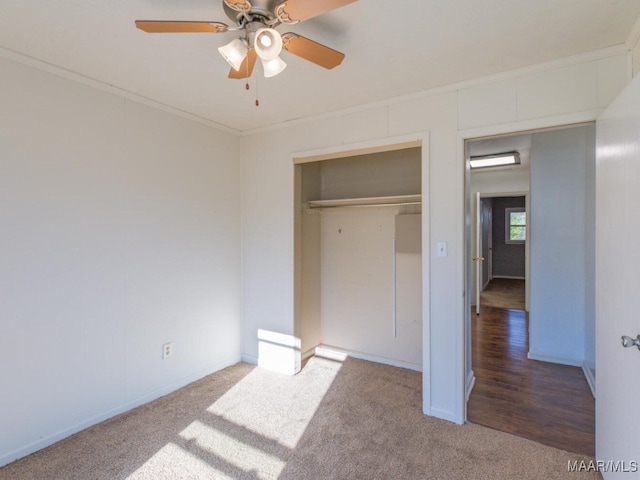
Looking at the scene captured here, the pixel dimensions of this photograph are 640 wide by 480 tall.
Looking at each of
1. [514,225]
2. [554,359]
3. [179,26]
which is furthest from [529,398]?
[514,225]

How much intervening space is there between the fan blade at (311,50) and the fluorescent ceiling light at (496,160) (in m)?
3.70

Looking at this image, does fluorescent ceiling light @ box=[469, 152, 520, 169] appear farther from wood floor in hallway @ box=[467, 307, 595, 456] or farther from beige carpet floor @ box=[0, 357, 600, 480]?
beige carpet floor @ box=[0, 357, 600, 480]

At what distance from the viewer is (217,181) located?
335cm

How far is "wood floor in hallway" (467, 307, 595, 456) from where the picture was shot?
2.36m

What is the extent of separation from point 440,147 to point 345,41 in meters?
1.05

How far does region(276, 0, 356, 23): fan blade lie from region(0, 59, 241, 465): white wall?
1.79 metres

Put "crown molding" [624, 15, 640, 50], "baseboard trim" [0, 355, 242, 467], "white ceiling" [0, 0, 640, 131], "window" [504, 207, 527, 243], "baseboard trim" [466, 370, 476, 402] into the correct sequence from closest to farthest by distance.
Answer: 1. "white ceiling" [0, 0, 640, 131]
2. "crown molding" [624, 15, 640, 50]
3. "baseboard trim" [0, 355, 242, 467]
4. "baseboard trim" [466, 370, 476, 402]
5. "window" [504, 207, 527, 243]

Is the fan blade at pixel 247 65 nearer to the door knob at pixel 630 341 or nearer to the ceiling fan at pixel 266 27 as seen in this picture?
the ceiling fan at pixel 266 27

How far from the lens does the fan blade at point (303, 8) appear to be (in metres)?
1.27

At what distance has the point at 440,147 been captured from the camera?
8.30 ft

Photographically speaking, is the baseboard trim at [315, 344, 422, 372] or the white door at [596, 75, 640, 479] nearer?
the white door at [596, 75, 640, 479]

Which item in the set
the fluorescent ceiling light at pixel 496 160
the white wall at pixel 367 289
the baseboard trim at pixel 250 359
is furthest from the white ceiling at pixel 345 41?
the fluorescent ceiling light at pixel 496 160

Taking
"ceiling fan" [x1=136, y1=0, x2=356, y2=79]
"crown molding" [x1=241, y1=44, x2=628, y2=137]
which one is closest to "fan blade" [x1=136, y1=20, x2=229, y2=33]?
"ceiling fan" [x1=136, y1=0, x2=356, y2=79]

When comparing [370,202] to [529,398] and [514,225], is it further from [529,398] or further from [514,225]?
[514,225]
